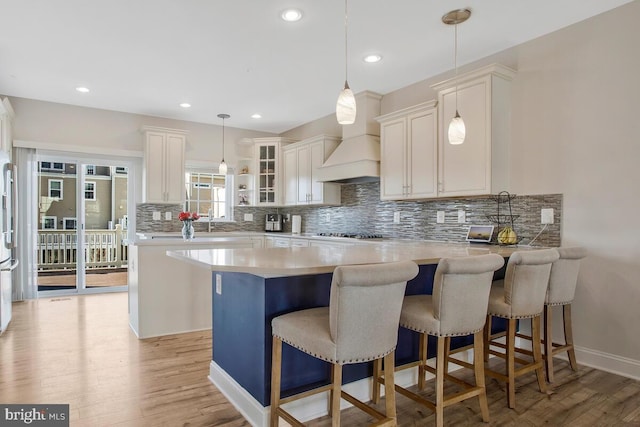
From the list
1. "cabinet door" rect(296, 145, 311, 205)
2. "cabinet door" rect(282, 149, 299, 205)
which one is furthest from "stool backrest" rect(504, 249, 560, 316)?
"cabinet door" rect(282, 149, 299, 205)

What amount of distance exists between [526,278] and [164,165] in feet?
16.3

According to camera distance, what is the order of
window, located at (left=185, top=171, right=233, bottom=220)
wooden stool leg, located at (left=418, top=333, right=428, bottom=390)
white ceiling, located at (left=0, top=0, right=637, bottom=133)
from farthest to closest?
window, located at (left=185, top=171, right=233, bottom=220) → white ceiling, located at (left=0, top=0, right=637, bottom=133) → wooden stool leg, located at (left=418, top=333, right=428, bottom=390)

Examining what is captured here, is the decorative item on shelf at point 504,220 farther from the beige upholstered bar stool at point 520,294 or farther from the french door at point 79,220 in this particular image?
the french door at point 79,220

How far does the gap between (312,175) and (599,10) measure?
353 cm

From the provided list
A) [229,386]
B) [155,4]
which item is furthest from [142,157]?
[229,386]

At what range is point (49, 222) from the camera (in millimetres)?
5645

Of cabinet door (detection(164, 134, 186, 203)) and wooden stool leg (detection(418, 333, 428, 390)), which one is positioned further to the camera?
cabinet door (detection(164, 134, 186, 203))

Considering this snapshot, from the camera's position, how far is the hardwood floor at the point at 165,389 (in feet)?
7.07

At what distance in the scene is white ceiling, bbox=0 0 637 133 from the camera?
2.82 metres

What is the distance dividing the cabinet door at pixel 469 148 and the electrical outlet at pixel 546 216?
1.53 feet

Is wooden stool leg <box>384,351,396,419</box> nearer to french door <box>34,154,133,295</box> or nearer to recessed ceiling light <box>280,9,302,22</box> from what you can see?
recessed ceiling light <box>280,9,302,22</box>

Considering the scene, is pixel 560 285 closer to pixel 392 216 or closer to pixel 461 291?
pixel 461 291

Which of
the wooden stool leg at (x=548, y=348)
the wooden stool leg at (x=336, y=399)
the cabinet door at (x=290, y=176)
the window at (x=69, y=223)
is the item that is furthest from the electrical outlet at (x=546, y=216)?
the window at (x=69, y=223)

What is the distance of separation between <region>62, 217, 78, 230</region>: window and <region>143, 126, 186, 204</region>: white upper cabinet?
1.23 metres
